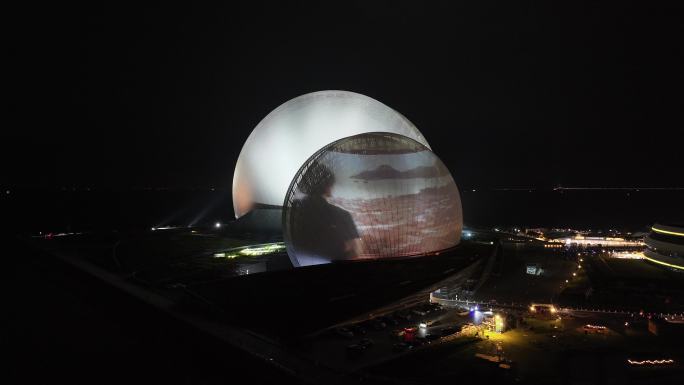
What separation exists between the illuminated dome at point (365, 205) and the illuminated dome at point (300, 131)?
6.26m

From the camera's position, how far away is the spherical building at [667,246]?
86.5ft

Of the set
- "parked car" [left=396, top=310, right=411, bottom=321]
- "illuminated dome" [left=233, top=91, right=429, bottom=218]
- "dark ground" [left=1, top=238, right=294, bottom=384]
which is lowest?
Answer: "parked car" [left=396, top=310, right=411, bottom=321]

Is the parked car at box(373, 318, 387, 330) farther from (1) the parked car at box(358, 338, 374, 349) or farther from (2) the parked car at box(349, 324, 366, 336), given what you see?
(1) the parked car at box(358, 338, 374, 349)

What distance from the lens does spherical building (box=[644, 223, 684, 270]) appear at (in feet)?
86.5

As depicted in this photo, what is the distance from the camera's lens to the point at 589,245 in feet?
111

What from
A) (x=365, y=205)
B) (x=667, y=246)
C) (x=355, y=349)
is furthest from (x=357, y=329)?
(x=667, y=246)

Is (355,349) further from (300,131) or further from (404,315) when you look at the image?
(300,131)

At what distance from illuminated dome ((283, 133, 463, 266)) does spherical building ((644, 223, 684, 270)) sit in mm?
15819

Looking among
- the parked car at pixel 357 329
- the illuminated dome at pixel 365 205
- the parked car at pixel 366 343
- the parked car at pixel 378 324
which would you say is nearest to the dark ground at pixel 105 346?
the parked car at pixel 366 343

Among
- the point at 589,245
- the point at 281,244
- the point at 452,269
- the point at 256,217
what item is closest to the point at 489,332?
the point at 452,269

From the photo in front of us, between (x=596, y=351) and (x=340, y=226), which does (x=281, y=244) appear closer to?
(x=340, y=226)

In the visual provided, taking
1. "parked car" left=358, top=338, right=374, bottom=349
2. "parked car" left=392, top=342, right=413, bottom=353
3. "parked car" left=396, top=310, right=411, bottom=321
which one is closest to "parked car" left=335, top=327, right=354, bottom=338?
"parked car" left=358, top=338, right=374, bottom=349

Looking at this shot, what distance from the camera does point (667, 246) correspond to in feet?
88.9

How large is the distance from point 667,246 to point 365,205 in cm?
2005
